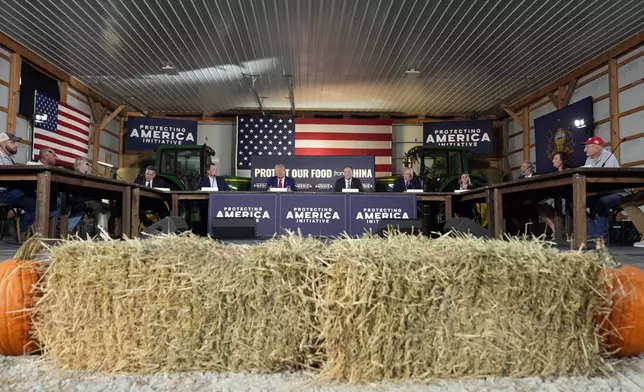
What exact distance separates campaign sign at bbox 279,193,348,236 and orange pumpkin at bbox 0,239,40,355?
3.77 m

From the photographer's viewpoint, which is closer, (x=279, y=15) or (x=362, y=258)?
(x=362, y=258)

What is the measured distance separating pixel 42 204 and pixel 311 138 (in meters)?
8.07

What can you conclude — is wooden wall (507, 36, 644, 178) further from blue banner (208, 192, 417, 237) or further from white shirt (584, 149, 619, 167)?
blue banner (208, 192, 417, 237)

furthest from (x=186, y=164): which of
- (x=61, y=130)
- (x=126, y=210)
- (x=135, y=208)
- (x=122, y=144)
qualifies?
(x=122, y=144)

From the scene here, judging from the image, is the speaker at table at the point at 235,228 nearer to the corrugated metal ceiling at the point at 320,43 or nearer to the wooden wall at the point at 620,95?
the corrugated metal ceiling at the point at 320,43

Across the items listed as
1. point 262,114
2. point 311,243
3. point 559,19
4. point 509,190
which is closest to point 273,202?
point 509,190

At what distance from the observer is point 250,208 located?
5.44m

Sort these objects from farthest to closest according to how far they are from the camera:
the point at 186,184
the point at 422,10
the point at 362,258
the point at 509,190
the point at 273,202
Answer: the point at 186,184 → the point at 422,10 → the point at 273,202 → the point at 509,190 → the point at 362,258

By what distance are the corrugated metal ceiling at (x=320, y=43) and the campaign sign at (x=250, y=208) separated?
2707 mm

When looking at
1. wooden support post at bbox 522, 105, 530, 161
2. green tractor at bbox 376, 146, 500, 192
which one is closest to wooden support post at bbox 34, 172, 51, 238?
green tractor at bbox 376, 146, 500, 192

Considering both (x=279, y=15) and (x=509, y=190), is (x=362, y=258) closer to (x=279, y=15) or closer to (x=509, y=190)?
(x=509, y=190)

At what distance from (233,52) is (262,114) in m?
4.06

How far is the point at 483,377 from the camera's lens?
4.84ft

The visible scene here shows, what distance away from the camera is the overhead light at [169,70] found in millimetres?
8117
